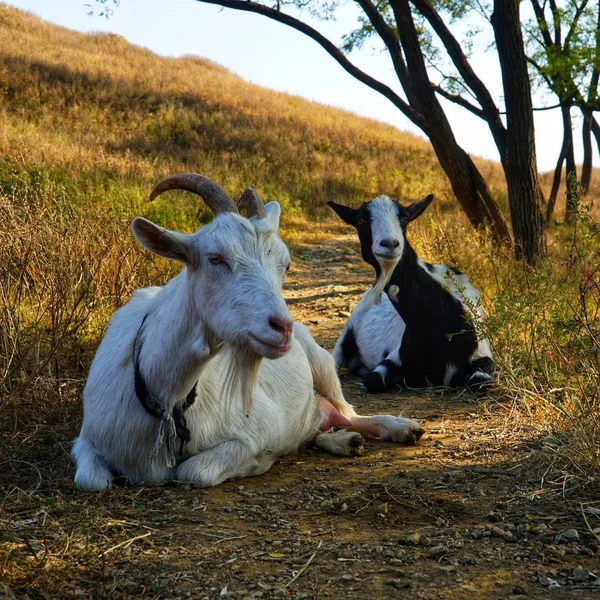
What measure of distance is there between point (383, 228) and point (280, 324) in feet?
10.3

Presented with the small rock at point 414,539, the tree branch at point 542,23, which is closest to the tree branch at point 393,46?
the tree branch at point 542,23

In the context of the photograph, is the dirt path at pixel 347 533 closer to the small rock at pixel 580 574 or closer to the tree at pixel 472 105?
the small rock at pixel 580 574

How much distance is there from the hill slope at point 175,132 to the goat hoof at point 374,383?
416 centimetres

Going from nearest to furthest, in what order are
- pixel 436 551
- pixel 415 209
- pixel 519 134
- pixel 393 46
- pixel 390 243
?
pixel 436 551, pixel 390 243, pixel 415 209, pixel 519 134, pixel 393 46

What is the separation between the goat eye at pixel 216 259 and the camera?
347 cm

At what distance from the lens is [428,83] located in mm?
10945

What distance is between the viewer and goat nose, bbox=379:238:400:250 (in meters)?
6.13

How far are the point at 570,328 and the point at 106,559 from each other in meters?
2.82

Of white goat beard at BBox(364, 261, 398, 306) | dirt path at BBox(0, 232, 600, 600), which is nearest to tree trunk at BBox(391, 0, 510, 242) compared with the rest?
white goat beard at BBox(364, 261, 398, 306)

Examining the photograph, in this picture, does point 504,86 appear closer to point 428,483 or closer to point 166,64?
point 428,483

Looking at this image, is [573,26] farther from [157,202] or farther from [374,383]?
[374,383]

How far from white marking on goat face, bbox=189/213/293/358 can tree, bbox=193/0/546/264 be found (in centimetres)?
667

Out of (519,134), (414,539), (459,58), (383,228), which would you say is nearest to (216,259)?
(414,539)

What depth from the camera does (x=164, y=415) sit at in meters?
3.77
